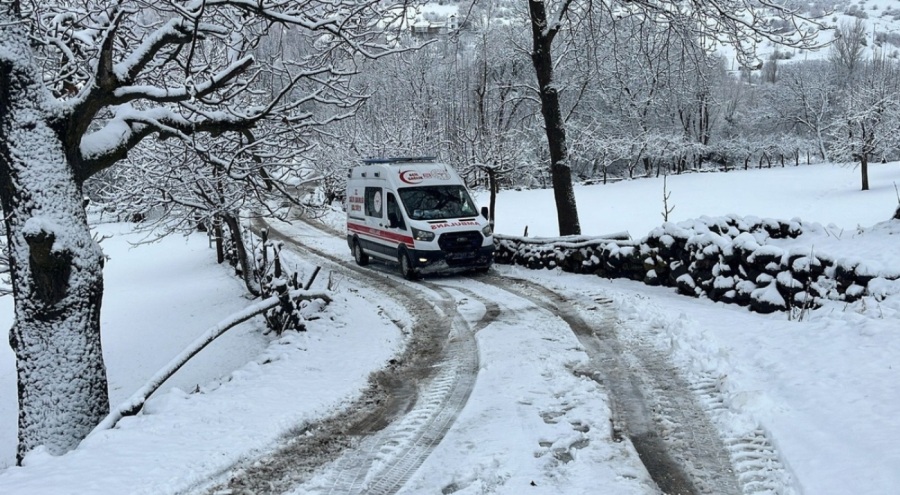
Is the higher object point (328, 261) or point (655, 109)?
point (655, 109)

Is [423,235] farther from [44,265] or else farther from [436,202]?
[44,265]

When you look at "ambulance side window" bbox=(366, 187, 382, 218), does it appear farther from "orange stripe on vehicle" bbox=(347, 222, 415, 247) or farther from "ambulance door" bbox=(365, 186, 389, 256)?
"orange stripe on vehicle" bbox=(347, 222, 415, 247)

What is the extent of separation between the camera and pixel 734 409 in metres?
5.82

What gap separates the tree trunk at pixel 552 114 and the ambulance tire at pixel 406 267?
391cm

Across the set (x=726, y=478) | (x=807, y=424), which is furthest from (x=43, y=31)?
(x=807, y=424)

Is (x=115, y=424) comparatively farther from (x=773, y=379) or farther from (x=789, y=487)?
(x=773, y=379)

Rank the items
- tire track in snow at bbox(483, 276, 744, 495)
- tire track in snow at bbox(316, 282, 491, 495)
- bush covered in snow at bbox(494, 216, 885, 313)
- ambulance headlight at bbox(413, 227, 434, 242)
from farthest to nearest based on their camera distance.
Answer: ambulance headlight at bbox(413, 227, 434, 242), bush covered in snow at bbox(494, 216, 885, 313), tire track in snow at bbox(316, 282, 491, 495), tire track in snow at bbox(483, 276, 744, 495)

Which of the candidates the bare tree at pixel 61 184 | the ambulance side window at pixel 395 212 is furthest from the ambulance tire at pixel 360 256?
the bare tree at pixel 61 184

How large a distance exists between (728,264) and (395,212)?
8.04 meters

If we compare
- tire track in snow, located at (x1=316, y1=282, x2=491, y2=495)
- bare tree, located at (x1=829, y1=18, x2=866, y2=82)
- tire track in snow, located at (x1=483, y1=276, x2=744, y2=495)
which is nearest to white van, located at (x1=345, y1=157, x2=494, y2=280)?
tire track in snow, located at (x1=483, y1=276, x2=744, y2=495)

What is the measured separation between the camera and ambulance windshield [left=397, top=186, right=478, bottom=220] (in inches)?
598

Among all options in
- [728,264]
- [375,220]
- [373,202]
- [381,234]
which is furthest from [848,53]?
[728,264]

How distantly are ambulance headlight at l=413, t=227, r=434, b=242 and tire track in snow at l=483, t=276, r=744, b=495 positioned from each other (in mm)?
5843

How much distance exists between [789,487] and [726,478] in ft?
1.34
